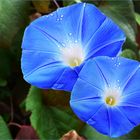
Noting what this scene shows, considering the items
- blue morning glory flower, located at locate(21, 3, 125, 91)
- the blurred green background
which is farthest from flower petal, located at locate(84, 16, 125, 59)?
the blurred green background

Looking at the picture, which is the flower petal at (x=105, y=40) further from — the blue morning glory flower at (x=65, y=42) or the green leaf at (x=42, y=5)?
the green leaf at (x=42, y=5)

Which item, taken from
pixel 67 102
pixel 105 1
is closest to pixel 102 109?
pixel 67 102

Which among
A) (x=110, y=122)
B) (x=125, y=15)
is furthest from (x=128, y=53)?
(x=110, y=122)

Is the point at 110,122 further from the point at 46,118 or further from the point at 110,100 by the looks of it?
the point at 46,118

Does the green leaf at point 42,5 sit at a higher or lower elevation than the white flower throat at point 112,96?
higher

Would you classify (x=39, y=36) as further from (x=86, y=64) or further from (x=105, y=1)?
(x=105, y=1)

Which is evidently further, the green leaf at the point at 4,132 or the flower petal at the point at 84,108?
the green leaf at the point at 4,132

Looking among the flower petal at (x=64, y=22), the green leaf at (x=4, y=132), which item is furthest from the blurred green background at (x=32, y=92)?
the flower petal at (x=64, y=22)
